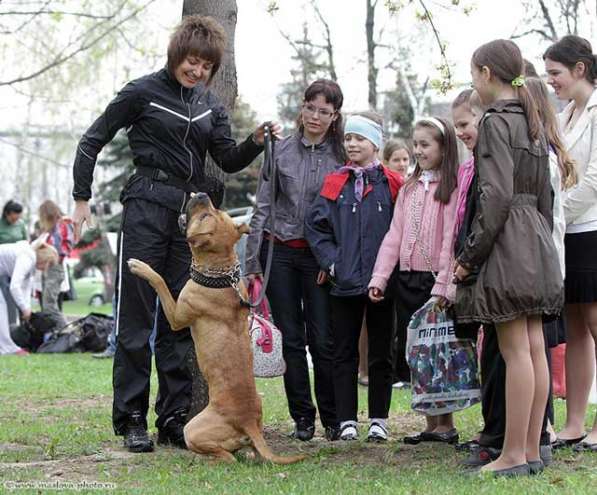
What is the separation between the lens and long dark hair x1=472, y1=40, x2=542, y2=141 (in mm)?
5109

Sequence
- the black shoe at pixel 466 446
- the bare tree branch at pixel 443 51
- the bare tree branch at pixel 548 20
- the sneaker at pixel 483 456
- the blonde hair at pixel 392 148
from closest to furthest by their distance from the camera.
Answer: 1. the sneaker at pixel 483 456
2. the black shoe at pixel 466 446
3. the bare tree branch at pixel 443 51
4. the blonde hair at pixel 392 148
5. the bare tree branch at pixel 548 20

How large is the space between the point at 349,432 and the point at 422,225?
148 cm

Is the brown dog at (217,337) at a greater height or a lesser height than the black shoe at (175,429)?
greater

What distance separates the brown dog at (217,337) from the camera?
5566 millimetres

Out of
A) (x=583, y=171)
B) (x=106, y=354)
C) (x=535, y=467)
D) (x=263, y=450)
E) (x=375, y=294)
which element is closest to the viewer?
(x=535, y=467)

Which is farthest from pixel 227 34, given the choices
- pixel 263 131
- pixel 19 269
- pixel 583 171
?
pixel 19 269

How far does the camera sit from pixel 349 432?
6504 mm

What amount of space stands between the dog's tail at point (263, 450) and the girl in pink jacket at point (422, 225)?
115cm

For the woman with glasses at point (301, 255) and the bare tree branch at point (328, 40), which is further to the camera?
the bare tree branch at point (328, 40)

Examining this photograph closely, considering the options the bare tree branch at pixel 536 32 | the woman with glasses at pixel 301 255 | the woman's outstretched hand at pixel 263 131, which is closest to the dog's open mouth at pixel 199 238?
the woman's outstretched hand at pixel 263 131

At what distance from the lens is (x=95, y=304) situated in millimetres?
31281

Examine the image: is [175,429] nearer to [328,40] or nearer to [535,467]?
[535,467]

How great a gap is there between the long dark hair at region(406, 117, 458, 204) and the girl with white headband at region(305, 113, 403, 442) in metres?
0.32

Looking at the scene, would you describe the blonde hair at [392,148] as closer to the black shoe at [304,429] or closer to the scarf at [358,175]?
the scarf at [358,175]
